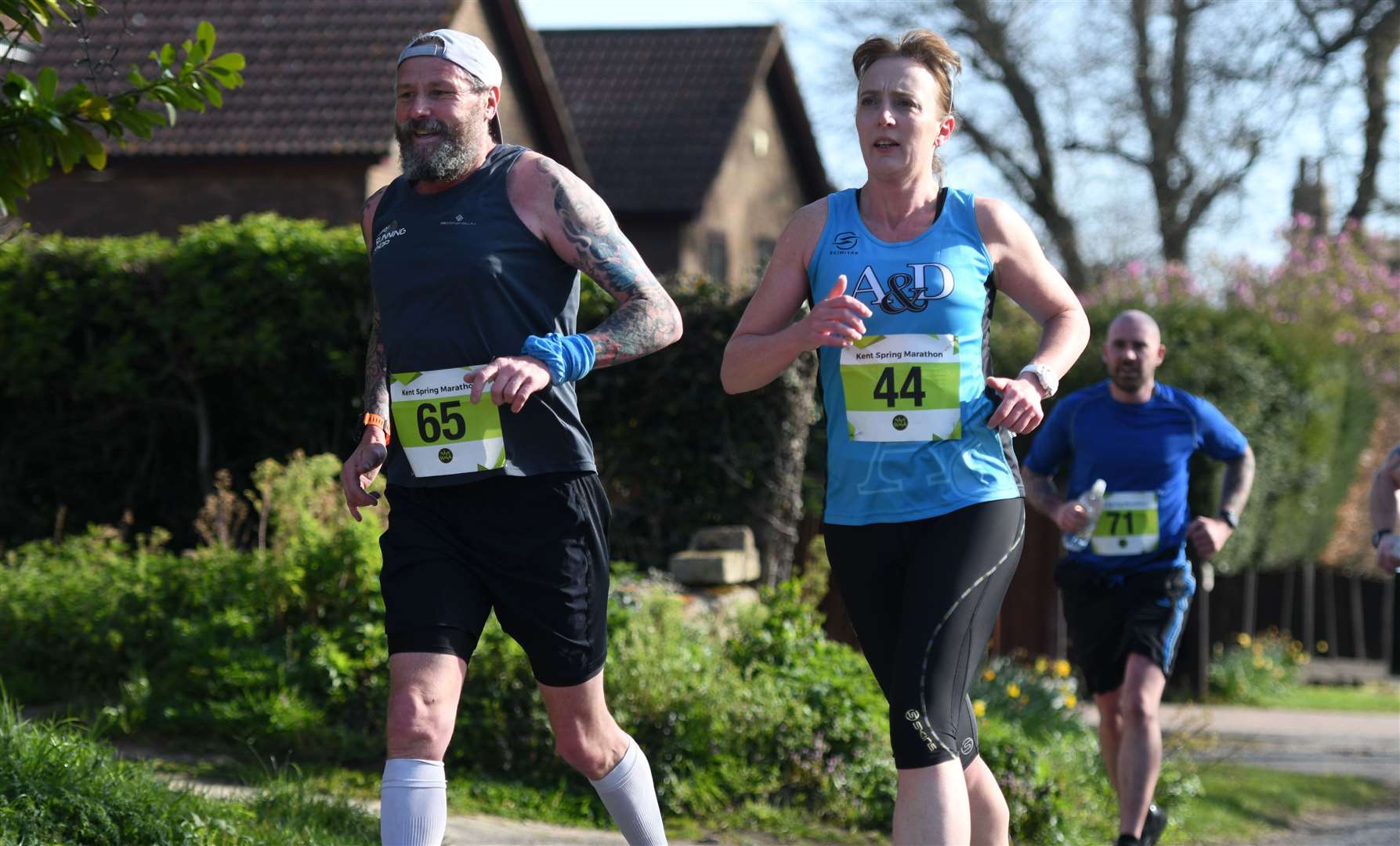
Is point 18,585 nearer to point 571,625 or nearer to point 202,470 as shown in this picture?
point 202,470

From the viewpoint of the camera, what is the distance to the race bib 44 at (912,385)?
4.18 m

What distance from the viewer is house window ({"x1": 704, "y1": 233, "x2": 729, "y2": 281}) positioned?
27.1 metres

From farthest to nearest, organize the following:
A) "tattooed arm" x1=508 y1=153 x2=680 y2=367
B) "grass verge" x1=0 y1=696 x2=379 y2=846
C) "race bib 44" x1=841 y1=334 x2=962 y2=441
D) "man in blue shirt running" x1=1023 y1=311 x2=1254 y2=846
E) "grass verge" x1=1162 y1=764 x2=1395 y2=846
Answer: "grass verge" x1=1162 y1=764 x2=1395 y2=846 → "man in blue shirt running" x1=1023 y1=311 x2=1254 y2=846 → "grass verge" x1=0 y1=696 x2=379 y2=846 → "tattooed arm" x1=508 y1=153 x2=680 y2=367 → "race bib 44" x1=841 y1=334 x2=962 y2=441

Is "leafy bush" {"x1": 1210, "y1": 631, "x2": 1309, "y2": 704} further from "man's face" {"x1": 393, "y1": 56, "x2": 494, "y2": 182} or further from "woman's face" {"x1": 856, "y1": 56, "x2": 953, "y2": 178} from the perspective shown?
"man's face" {"x1": 393, "y1": 56, "x2": 494, "y2": 182}

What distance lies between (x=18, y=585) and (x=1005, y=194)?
2449 cm

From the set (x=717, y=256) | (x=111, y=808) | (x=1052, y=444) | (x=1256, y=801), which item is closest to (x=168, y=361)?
(x=1052, y=444)

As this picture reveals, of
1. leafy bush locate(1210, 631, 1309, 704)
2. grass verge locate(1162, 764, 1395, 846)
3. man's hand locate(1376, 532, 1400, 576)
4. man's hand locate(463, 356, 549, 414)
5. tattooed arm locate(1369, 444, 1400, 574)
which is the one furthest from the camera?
leafy bush locate(1210, 631, 1309, 704)

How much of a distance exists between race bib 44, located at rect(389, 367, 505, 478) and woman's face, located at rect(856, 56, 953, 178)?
115 cm

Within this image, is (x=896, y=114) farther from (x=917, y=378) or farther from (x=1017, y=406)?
(x=1017, y=406)

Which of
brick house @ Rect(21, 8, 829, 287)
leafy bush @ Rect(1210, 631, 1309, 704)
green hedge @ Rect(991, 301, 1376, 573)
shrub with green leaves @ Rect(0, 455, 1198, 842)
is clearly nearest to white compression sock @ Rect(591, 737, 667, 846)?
shrub with green leaves @ Rect(0, 455, 1198, 842)

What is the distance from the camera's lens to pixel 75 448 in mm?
11562

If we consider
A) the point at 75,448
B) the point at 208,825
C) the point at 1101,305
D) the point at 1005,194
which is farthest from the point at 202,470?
the point at 1005,194

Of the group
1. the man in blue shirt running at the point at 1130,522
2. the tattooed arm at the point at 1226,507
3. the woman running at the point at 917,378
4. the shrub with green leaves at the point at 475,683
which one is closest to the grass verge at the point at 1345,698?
the shrub with green leaves at the point at 475,683

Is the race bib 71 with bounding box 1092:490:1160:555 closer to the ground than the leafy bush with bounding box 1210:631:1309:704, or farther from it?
farther from it
